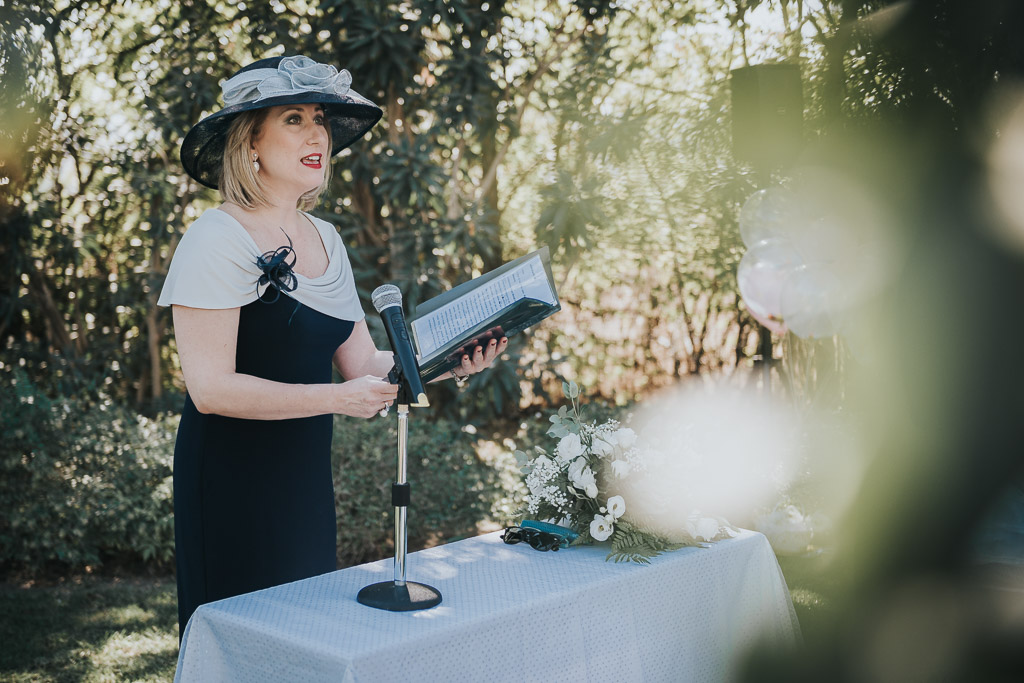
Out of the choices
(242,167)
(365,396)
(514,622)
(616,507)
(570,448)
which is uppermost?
(242,167)

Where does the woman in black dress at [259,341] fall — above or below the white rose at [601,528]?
above

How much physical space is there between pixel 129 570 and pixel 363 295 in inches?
97.1

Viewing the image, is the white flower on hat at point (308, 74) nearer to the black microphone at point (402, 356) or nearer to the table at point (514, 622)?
the black microphone at point (402, 356)

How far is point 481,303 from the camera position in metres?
1.74

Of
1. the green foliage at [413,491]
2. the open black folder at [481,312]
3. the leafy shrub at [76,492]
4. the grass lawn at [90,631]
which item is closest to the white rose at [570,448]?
the open black folder at [481,312]

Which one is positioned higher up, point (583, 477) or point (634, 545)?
point (583, 477)

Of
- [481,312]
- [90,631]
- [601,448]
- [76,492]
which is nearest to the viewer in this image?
[481,312]

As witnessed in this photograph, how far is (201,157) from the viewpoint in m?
2.20

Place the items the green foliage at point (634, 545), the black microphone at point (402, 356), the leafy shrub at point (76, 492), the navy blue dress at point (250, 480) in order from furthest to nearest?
the leafy shrub at point (76, 492) → the green foliage at point (634, 545) → the navy blue dress at point (250, 480) → the black microphone at point (402, 356)

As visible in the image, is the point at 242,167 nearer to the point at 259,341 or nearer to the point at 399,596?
the point at 259,341

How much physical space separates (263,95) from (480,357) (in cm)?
75

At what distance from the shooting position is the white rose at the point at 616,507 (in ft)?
7.23

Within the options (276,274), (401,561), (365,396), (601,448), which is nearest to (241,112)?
(276,274)

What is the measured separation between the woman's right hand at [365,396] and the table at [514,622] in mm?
371
